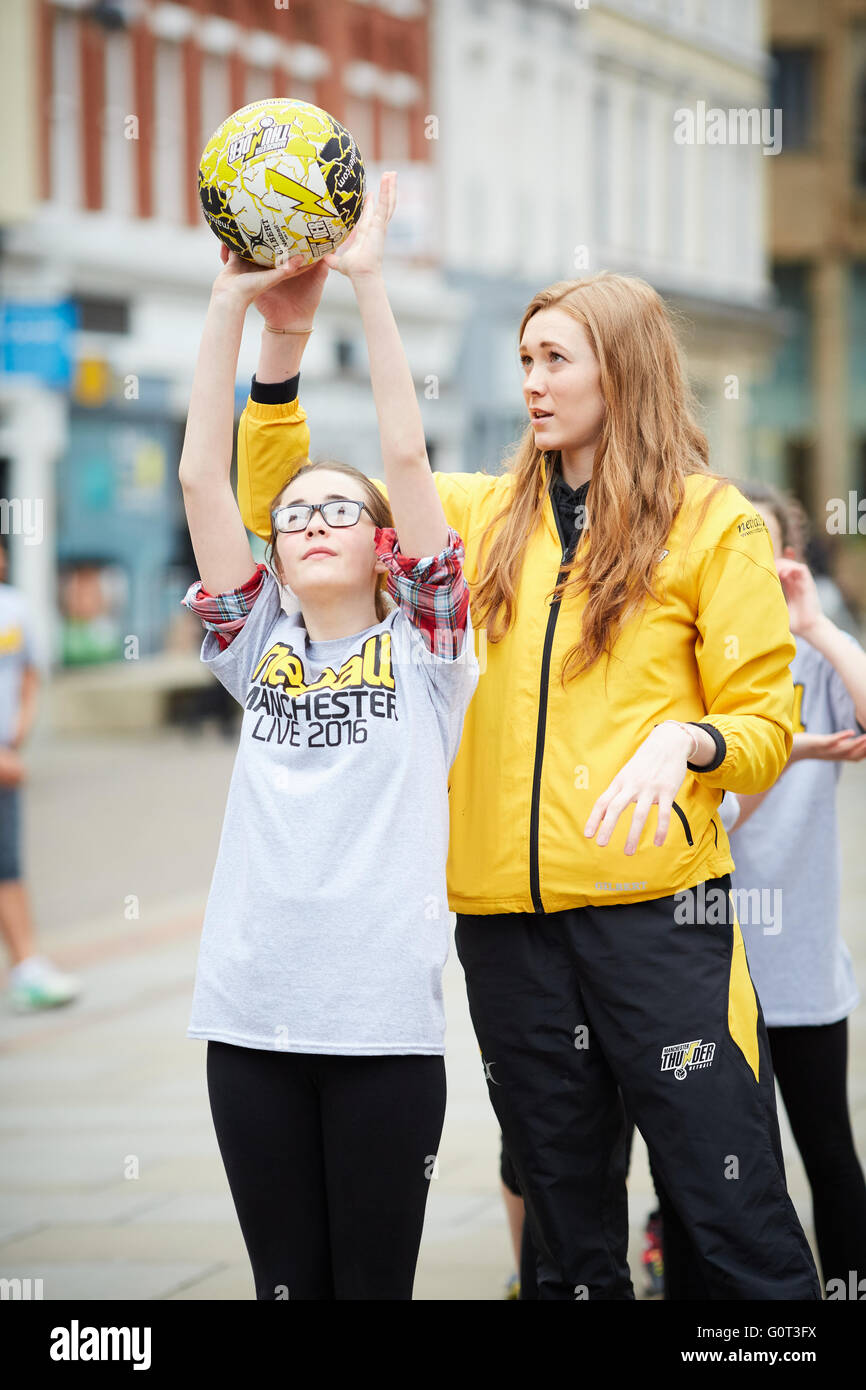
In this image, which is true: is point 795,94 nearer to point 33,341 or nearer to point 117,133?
point 117,133

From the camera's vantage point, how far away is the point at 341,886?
9.70ft

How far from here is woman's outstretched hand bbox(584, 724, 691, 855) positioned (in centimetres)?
280

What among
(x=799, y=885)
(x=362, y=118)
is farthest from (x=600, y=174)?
(x=799, y=885)

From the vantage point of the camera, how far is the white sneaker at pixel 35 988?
745cm

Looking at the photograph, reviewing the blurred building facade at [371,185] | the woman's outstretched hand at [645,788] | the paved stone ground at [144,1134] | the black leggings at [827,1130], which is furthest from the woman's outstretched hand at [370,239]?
the blurred building facade at [371,185]

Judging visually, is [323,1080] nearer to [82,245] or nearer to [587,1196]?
[587,1196]

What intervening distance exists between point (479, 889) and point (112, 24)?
2132 centimetres

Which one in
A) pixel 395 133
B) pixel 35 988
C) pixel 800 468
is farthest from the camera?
pixel 800 468

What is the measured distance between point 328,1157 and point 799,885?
148 cm

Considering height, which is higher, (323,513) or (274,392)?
(274,392)

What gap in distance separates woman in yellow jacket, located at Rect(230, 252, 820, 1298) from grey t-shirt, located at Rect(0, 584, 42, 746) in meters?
4.61

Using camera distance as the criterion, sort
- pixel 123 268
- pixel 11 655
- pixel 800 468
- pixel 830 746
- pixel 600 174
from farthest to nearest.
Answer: pixel 800 468 < pixel 600 174 < pixel 123 268 < pixel 11 655 < pixel 830 746

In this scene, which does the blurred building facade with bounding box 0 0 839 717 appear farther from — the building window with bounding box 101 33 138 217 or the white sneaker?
the white sneaker

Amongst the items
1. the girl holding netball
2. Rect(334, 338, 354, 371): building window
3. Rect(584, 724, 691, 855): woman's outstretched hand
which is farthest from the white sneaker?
Rect(334, 338, 354, 371): building window
